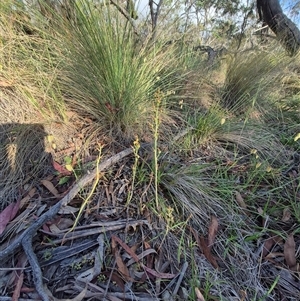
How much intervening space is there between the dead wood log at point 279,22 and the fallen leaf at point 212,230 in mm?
2712

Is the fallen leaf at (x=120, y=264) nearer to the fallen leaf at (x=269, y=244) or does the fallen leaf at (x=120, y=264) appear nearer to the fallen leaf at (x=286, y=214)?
the fallen leaf at (x=269, y=244)

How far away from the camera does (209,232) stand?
3.51 feet

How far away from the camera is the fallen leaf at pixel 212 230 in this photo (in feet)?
3.41

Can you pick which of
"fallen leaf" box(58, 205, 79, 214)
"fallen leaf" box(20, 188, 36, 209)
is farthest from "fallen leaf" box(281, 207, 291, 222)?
"fallen leaf" box(20, 188, 36, 209)

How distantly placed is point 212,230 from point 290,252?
A: 323mm

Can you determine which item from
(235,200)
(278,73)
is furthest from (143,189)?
(278,73)

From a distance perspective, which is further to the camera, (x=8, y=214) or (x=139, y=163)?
(x=139, y=163)

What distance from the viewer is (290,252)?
3.45 ft

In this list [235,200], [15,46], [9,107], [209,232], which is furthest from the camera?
[15,46]

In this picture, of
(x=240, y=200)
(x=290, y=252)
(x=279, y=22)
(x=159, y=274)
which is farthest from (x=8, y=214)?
(x=279, y=22)

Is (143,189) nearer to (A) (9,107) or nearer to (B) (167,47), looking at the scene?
(A) (9,107)

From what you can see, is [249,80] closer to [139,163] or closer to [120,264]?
[139,163]

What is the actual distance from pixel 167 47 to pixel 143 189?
1205mm

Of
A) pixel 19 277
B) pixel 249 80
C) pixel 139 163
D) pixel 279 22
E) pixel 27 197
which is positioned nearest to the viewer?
pixel 19 277
